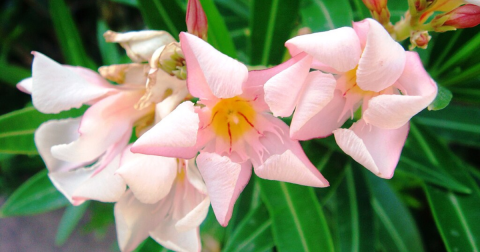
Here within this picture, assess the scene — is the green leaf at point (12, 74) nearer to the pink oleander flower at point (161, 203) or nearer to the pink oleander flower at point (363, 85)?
the pink oleander flower at point (161, 203)

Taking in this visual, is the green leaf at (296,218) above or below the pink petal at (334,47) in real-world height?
below

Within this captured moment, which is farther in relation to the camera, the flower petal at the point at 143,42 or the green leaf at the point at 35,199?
the green leaf at the point at 35,199

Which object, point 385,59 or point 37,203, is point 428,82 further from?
point 37,203

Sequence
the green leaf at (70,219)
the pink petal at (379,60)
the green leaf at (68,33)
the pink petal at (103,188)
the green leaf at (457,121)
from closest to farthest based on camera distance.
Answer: the pink petal at (379,60)
the pink petal at (103,188)
the green leaf at (457,121)
the green leaf at (68,33)
the green leaf at (70,219)

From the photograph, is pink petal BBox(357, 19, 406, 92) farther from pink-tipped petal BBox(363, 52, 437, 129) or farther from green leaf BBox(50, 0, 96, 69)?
green leaf BBox(50, 0, 96, 69)

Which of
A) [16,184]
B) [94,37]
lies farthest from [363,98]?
[94,37]

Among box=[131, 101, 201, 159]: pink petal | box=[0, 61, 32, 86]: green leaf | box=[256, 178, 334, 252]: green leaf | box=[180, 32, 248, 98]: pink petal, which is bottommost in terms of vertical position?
box=[256, 178, 334, 252]: green leaf

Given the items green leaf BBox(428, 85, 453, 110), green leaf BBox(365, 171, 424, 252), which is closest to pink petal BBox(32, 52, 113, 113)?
green leaf BBox(428, 85, 453, 110)

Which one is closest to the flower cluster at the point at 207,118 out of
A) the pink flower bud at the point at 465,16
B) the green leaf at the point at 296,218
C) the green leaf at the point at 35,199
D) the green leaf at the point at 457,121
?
the pink flower bud at the point at 465,16
